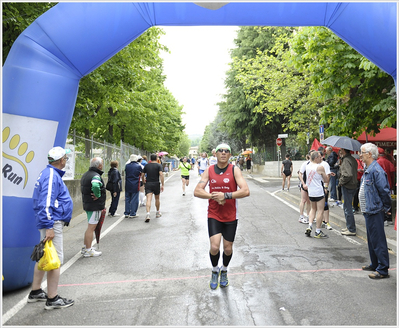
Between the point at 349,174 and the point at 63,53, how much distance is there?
637cm

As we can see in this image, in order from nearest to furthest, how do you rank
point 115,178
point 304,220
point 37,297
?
point 37,297
point 304,220
point 115,178

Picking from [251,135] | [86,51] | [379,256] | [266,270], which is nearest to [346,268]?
[379,256]

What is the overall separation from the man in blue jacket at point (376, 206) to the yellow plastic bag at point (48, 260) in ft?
14.2

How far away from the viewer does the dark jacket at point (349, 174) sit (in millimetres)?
8482

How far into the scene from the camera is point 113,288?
204 inches

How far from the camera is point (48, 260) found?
4.32 m

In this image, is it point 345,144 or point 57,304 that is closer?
point 57,304

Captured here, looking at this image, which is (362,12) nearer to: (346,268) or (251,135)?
(346,268)

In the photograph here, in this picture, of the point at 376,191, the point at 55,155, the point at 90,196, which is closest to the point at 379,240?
the point at 376,191

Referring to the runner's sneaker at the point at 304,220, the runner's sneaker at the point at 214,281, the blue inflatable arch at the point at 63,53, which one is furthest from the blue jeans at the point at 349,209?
the runner's sneaker at the point at 214,281

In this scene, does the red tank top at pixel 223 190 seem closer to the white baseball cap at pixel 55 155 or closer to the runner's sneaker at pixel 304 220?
the white baseball cap at pixel 55 155

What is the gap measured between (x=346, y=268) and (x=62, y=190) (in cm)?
440

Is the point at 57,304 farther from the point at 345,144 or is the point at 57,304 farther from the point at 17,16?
the point at 345,144

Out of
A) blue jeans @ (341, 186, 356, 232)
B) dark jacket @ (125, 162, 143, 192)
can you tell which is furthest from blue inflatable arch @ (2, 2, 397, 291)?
dark jacket @ (125, 162, 143, 192)
